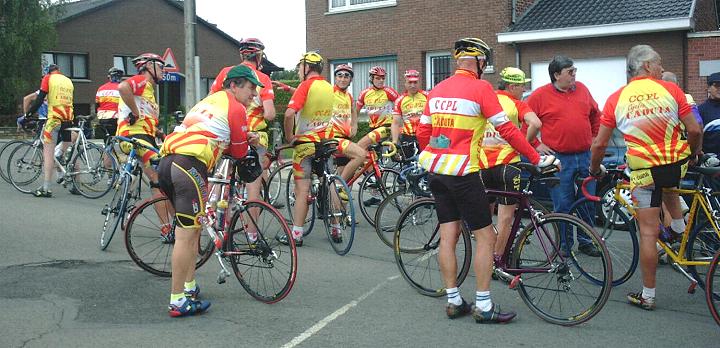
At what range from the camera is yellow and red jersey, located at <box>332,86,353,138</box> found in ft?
30.9

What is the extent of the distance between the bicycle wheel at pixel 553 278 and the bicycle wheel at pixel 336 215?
2.57m

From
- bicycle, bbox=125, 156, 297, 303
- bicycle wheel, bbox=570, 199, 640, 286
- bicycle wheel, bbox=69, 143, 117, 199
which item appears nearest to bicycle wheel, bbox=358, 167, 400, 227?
bicycle wheel, bbox=570, 199, 640, 286

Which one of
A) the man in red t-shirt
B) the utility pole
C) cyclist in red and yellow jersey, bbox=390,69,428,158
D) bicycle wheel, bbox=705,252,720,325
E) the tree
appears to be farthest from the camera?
the tree

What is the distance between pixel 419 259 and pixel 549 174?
1.32 metres

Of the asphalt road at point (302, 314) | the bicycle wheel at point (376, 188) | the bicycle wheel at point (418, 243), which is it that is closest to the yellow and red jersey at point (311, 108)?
the bicycle wheel at point (376, 188)

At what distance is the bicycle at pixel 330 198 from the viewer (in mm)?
8148

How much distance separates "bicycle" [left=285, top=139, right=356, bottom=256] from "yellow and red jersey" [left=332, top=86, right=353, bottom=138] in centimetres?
105

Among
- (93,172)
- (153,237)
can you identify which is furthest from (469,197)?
(93,172)

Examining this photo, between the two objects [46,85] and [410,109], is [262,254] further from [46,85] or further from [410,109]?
[46,85]

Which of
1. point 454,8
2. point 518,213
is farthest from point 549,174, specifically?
point 454,8

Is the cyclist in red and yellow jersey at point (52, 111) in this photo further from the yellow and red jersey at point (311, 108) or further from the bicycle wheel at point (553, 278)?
the bicycle wheel at point (553, 278)

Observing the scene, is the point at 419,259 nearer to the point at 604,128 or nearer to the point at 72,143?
the point at 604,128

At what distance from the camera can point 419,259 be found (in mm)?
6621

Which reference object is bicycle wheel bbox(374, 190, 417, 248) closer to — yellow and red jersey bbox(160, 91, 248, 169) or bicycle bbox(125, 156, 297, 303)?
bicycle bbox(125, 156, 297, 303)
